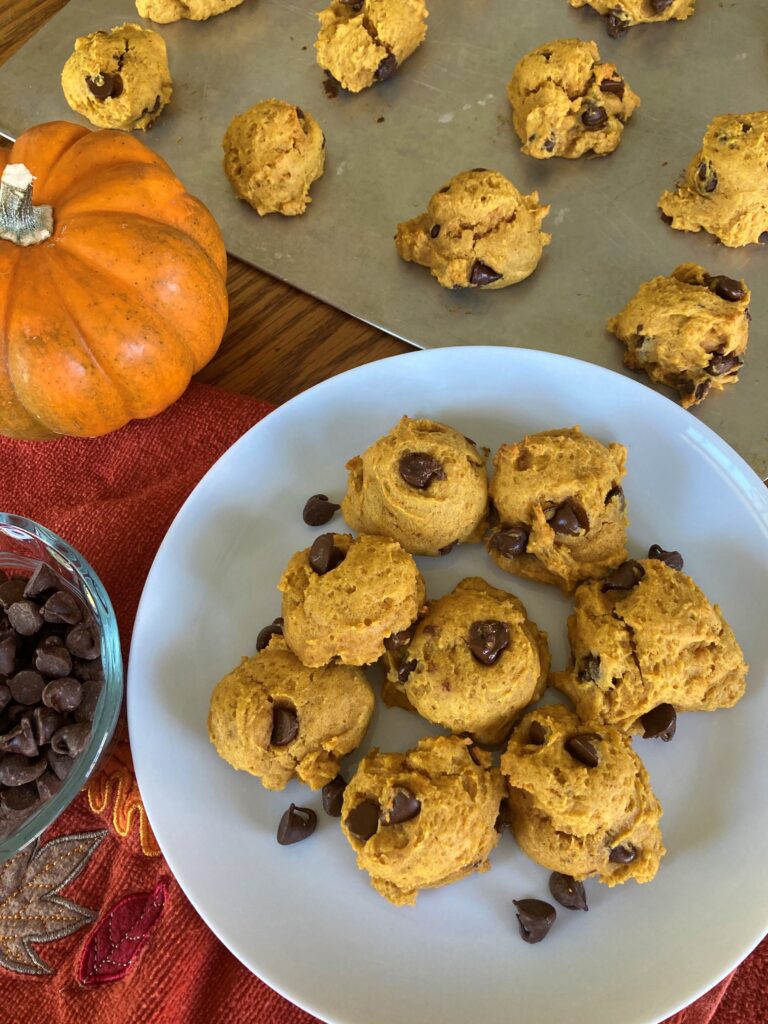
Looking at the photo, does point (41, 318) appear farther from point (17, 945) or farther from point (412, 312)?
point (17, 945)

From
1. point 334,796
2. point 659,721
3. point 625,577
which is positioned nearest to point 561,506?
point 625,577

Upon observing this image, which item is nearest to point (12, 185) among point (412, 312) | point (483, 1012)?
point (412, 312)

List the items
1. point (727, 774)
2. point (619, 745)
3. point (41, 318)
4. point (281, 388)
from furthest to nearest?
point (281, 388) → point (41, 318) → point (727, 774) → point (619, 745)

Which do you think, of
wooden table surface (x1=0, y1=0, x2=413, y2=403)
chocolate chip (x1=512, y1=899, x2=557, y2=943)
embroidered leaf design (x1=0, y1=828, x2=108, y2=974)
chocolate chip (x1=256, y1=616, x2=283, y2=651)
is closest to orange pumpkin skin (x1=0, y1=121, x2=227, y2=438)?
wooden table surface (x1=0, y1=0, x2=413, y2=403)

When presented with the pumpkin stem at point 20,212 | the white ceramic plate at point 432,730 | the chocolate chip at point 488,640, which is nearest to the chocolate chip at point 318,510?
the white ceramic plate at point 432,730

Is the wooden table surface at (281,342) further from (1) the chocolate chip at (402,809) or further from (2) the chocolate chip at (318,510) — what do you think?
(1) the chocolate chip at (402,809)

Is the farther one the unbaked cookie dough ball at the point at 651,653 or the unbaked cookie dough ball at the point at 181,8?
the unbaked cookie dough ball at the point at 181,8
